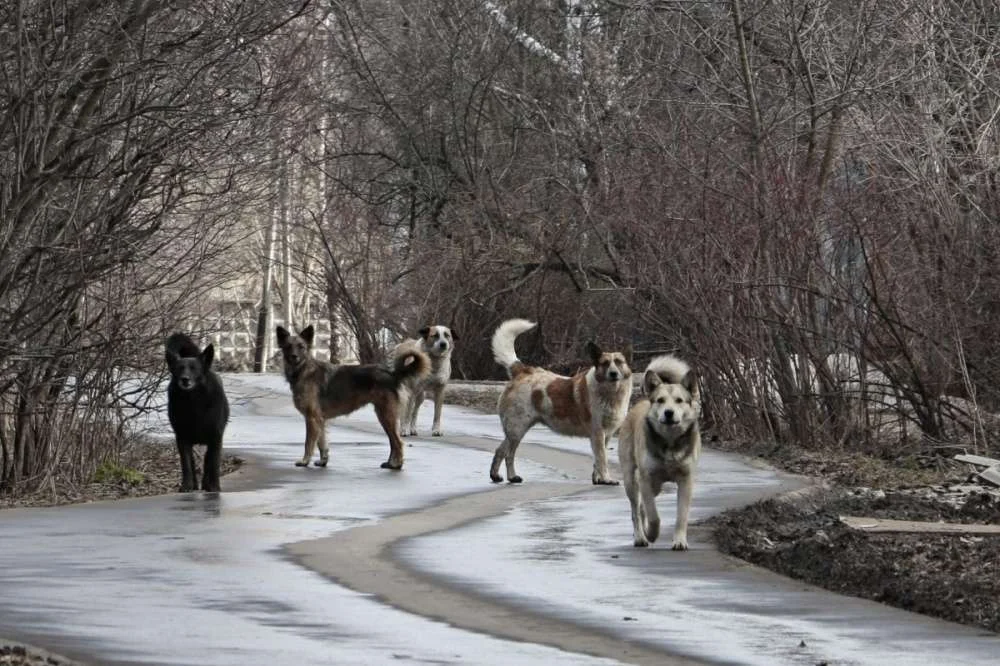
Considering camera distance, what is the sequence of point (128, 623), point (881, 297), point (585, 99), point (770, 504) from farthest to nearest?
point (585, 99) → point (881, 297) → point (770, 504) → point (128, 623)

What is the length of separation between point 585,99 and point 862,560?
21.4m

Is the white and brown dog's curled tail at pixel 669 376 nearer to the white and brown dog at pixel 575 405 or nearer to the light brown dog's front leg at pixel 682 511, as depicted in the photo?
the light brown dog's front leg at pixel 682 511

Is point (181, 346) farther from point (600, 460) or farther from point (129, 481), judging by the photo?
point (600, 460)

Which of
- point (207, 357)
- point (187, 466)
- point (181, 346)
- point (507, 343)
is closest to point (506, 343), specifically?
point (507, 343)

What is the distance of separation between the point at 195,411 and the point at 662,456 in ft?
18.6

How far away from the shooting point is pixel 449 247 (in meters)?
34.8

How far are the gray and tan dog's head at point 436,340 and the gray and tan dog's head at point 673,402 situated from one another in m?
11.9

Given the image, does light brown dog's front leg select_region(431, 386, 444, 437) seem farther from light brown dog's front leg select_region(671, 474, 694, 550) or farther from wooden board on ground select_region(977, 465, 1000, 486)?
light brown dog's front leg select_region(671, 474, 694, 550)

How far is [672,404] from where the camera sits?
14.2 metres

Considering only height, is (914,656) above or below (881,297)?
below

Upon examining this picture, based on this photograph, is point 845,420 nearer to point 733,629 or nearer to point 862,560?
point 862,560

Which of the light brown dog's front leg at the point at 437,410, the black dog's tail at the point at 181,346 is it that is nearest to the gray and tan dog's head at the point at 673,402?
the black dog's tail at the point at 181,346

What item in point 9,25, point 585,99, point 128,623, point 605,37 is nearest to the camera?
point 128,623

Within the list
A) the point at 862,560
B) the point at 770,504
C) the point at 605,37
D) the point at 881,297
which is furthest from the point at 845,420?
the point at 605,37
